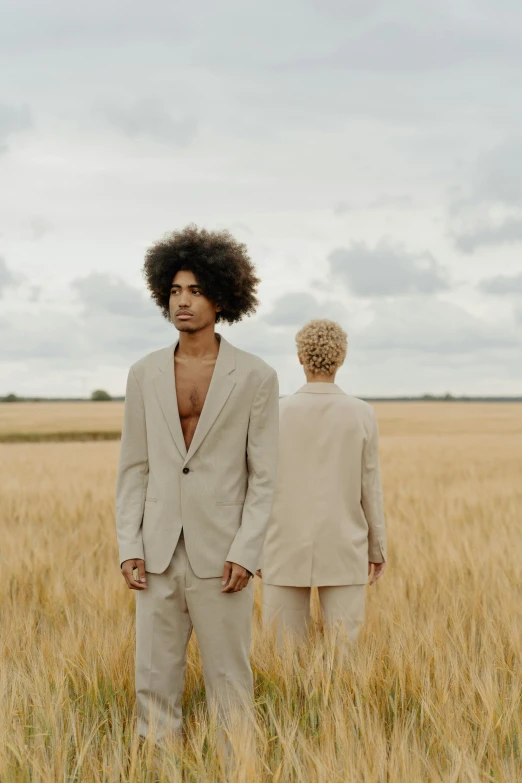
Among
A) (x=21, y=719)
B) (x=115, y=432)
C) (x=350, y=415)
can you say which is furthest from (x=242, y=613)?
(x=115, y=432)

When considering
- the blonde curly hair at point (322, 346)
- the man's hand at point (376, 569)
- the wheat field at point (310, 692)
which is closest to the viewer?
the wheat field at point (310, 692)

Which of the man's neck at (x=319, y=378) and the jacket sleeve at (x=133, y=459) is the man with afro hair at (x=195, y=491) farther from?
the man's neck at (x=319, y=378)

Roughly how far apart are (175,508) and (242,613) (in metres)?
0.44

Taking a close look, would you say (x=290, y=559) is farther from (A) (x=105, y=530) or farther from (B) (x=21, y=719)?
(A) (x=105, y=530)

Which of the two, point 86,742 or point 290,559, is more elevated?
point 290,559

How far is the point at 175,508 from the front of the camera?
9.47 feet

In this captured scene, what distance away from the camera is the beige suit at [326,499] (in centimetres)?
367

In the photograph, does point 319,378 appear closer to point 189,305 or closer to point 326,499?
point 326,499

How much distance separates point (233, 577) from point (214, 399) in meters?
0.60

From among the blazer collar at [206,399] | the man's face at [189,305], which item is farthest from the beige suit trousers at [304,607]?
the man's face at [189,305]

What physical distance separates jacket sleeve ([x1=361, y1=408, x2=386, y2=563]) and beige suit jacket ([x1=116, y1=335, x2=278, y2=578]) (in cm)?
84

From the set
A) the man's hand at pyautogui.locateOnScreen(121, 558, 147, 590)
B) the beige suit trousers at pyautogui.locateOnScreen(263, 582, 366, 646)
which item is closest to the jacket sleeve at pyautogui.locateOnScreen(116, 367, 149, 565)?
the man's hand at pyautogui.locateOnScreen(121, 558, 147, 590)

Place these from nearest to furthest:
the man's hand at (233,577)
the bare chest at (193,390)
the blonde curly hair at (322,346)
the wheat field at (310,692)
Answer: the wheat field at (310,692)
the man's hand at (233,577)
the bare chest at (193,390)
the blonde curly hair at (322,346)

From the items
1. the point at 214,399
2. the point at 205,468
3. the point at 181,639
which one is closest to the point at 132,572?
the point at 181,639
